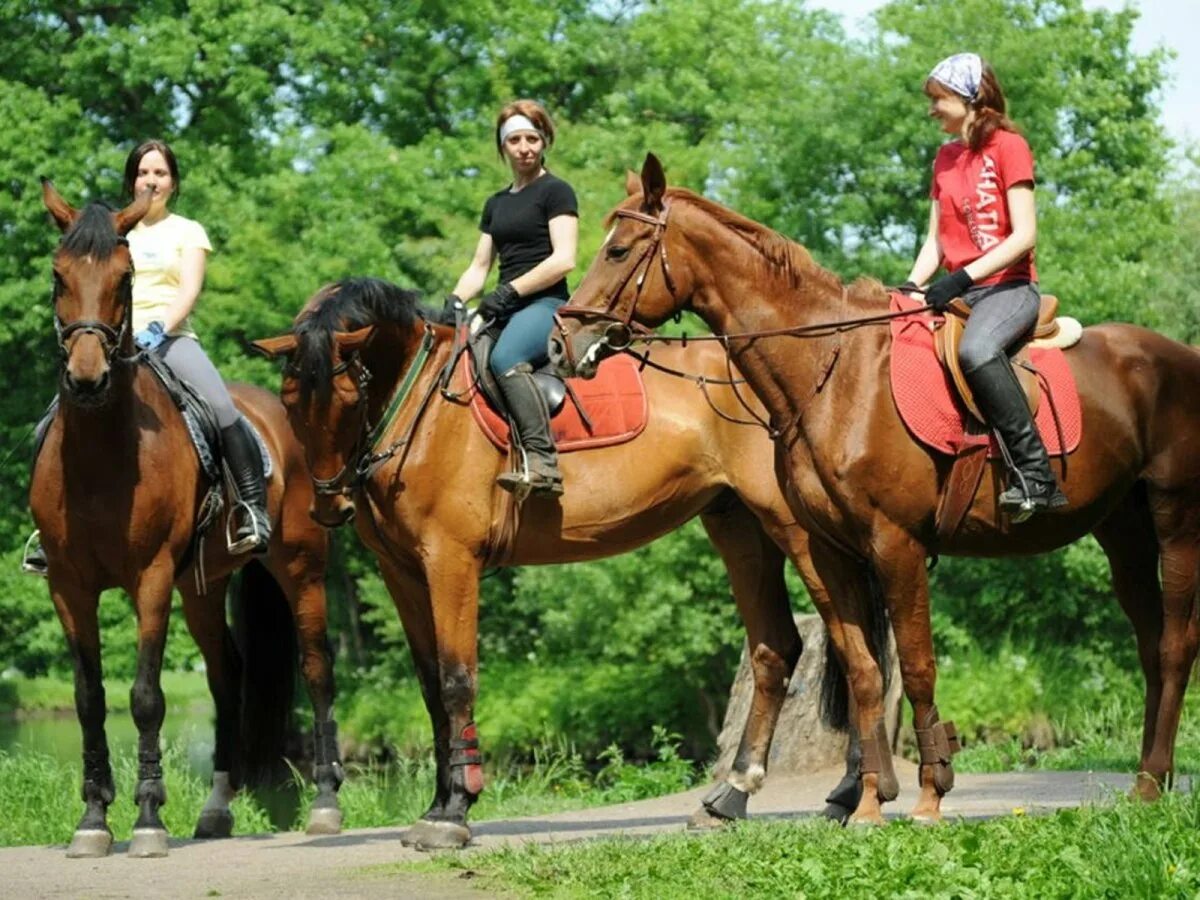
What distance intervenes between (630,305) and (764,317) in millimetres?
652

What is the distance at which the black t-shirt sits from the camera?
10508mm

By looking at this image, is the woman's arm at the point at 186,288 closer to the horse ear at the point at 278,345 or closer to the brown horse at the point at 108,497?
the brown horse at the point at 108,497

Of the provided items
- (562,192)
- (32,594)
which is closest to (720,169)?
(32,594)

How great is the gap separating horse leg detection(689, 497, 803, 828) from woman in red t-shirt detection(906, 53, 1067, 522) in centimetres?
202

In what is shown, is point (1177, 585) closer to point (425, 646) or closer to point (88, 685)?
point (425, 646)

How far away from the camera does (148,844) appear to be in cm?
988

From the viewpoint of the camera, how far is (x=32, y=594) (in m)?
35.3

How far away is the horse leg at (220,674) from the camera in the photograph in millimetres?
12039

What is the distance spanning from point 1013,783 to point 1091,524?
332 cm

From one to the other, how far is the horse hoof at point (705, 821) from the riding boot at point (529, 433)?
6.27 ft

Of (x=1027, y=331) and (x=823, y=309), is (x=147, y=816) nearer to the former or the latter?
(x=823, y=309)

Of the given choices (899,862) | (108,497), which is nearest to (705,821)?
(899,862)

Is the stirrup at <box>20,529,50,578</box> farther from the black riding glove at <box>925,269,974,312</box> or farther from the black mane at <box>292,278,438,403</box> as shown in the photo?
the black riding glove at <box>925,269,974,312</box>

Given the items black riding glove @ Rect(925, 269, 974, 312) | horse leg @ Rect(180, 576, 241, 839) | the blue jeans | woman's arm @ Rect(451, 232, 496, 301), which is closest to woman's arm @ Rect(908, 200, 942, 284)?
black riding glove @ Rect(925, 269, 974, 312)
